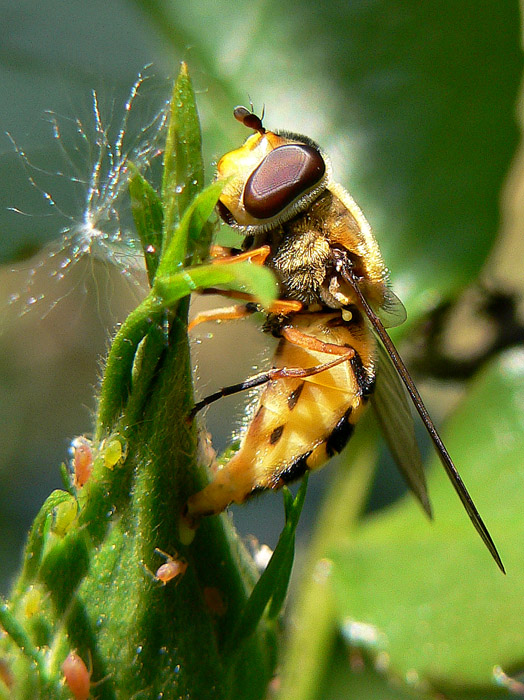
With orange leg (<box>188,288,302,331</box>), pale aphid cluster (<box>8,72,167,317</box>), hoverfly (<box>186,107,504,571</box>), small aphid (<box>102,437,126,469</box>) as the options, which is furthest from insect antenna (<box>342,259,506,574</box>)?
small aphid (<box>102,437,126,469</box>)

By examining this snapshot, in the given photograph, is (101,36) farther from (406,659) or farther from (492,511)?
(406,659)

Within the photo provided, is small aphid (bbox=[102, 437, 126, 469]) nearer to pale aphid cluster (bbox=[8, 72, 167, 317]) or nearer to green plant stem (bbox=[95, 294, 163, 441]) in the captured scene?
green plant stem (bbox=[95, 294, 163, 441])

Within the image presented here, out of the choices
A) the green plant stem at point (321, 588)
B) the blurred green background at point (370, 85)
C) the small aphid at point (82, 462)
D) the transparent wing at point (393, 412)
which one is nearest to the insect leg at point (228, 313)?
the transparent wing at point (393, 412)

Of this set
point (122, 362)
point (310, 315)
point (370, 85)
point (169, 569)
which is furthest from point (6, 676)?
point (370, 85)

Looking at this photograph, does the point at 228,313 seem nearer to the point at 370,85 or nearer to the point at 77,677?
the point at 77,677

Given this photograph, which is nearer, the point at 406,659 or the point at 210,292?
the point at 210,292

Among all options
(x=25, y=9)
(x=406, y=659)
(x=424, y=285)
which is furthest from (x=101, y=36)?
(x=406, y=659)

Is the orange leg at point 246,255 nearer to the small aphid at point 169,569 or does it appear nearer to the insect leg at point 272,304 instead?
the insect leg at point 272,304
